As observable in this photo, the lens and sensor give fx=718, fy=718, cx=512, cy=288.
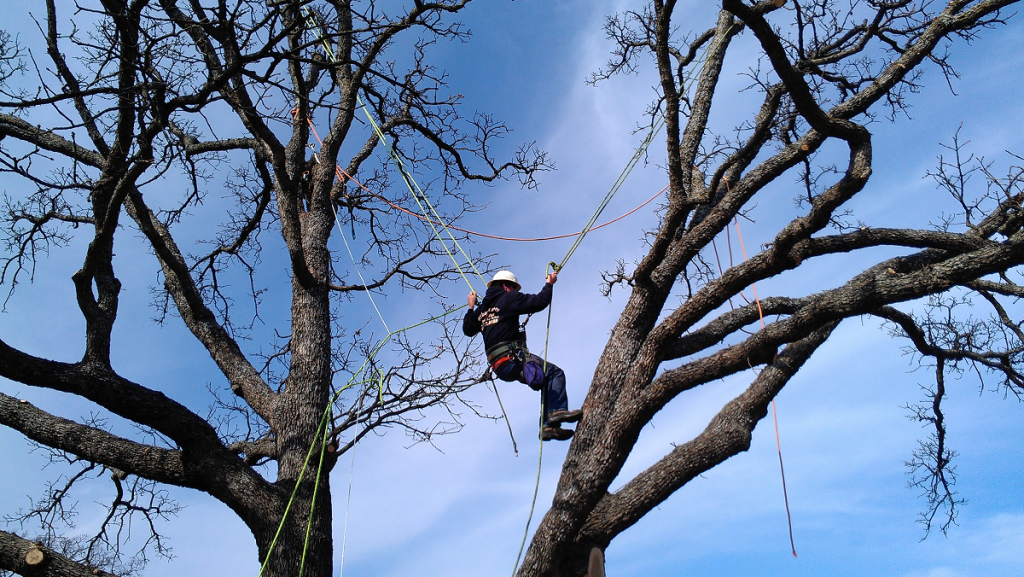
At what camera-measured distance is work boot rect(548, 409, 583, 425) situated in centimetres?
445

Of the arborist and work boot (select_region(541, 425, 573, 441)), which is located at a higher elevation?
the arborist

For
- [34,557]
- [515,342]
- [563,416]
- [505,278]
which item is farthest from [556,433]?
[34,557]

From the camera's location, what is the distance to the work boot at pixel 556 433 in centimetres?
457

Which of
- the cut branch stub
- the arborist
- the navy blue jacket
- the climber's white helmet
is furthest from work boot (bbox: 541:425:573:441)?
the cut branch stub

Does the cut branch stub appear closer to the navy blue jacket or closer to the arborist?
the arborist

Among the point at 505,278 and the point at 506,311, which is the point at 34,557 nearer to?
the point at 506,311

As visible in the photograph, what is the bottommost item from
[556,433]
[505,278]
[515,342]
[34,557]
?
[34,557]

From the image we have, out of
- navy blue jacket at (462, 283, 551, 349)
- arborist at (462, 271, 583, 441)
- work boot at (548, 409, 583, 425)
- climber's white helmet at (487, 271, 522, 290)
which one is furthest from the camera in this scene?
climber's white helmet at (487, 271, 522, 290)

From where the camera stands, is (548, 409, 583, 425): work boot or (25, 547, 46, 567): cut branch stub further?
(548, 409, 583, 425): work boot

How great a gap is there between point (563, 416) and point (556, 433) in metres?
0.14

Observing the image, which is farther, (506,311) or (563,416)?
(506,311)

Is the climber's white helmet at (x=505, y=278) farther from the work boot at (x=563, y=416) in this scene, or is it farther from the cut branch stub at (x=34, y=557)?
the cut branch stub at (x=34, y=557)

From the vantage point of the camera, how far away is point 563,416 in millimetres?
4516

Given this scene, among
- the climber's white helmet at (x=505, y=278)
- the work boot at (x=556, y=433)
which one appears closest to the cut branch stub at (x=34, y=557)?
the work boot at (x=556, y=433)
